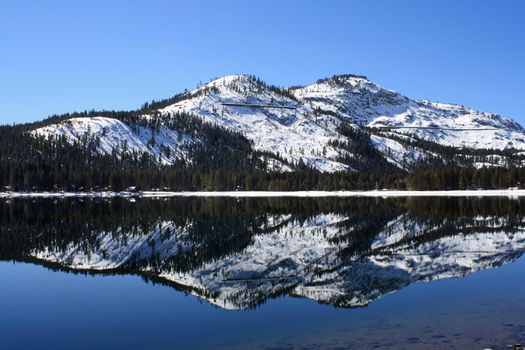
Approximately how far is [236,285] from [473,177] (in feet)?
569

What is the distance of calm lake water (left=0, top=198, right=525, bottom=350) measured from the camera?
2103cm

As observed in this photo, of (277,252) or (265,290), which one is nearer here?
(265,290)

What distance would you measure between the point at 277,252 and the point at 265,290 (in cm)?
A: 1380

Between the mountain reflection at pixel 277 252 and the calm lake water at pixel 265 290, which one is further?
the mountain reflection at pixel 277 252

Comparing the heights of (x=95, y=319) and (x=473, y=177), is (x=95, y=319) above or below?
below

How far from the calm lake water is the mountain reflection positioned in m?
0.14

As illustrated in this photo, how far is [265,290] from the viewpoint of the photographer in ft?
98.4

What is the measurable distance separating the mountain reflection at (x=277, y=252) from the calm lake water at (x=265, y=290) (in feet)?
0.47

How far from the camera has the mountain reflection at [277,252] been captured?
31.1m

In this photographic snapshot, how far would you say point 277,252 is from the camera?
43750 mm

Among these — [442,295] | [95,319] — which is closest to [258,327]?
[95,319]

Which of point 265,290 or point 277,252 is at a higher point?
point 277,252

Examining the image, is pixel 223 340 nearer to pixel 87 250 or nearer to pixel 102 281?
pixel 102 281

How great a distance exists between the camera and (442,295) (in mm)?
28156
